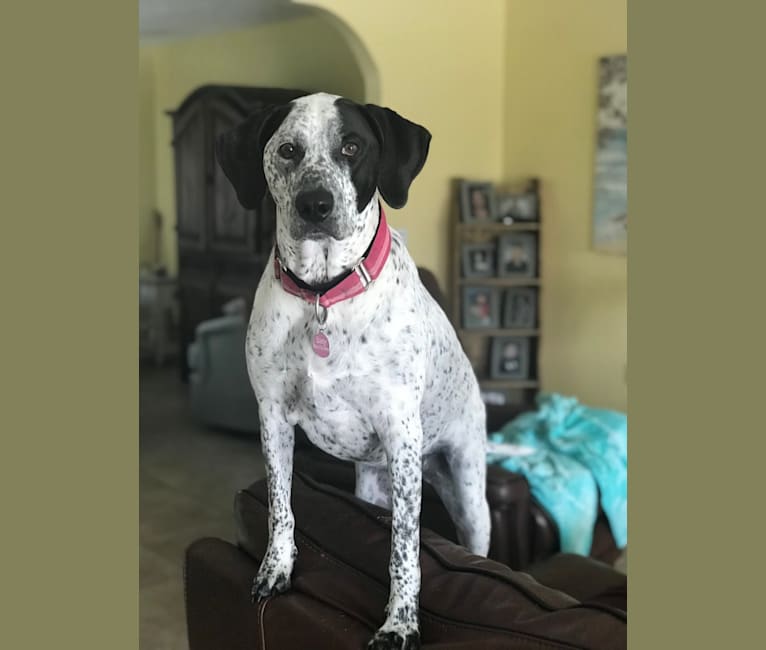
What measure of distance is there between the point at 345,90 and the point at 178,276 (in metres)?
4.52

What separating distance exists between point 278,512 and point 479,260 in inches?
82.3

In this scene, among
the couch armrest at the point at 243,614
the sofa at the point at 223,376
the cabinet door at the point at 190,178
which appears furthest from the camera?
the cabinet door at the point at 190,178

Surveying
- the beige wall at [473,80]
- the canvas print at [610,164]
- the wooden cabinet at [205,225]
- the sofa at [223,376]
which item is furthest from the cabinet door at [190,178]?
the canvas print at [610,164]

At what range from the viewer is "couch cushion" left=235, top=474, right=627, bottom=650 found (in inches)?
42.2

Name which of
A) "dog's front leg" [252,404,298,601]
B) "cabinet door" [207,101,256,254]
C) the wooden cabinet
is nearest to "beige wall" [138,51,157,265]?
the wooden cabinet

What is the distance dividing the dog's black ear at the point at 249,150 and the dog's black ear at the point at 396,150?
0.12 meters

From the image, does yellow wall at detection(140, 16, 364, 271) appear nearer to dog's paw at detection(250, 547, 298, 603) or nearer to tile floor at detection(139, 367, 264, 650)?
dog's paw at detection(250, 547, 298, 603)

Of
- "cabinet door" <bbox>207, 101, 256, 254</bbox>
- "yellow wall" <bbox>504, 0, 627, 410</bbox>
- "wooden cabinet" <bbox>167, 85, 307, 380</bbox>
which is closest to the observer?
"yellow wall" <bbox>504, 0, 627, 410</bbox>

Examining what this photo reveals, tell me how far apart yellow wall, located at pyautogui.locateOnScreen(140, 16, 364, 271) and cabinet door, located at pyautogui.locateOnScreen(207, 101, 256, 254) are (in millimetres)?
257

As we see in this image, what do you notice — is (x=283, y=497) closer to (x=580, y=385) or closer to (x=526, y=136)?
(x=526, y=136)

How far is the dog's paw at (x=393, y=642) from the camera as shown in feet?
3.73

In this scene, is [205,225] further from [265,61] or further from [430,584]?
[430,584]

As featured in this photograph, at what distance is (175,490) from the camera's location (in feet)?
12.5

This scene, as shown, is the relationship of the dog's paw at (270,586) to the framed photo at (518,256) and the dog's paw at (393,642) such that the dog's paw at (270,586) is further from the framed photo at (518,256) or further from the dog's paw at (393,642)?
the framed photo at (518,256)
